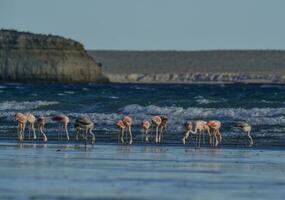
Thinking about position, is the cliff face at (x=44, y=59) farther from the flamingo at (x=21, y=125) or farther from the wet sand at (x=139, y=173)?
the wet sand at (x=139, y=173)

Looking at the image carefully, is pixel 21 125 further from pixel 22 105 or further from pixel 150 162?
pixel 22 105

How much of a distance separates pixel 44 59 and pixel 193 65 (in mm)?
49915

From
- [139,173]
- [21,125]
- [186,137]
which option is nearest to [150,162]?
[139,173]

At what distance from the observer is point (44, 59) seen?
13450 cm

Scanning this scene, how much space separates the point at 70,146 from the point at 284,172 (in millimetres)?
10256

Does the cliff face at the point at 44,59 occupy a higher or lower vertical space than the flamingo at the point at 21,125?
higher

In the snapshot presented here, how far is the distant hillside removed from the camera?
6556 inches

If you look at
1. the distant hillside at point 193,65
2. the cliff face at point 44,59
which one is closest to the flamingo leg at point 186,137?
the cliff face at point 44,59

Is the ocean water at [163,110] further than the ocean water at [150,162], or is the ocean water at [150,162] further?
the ocean water at [163,110]

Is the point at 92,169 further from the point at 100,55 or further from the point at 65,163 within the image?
the point at 100,55

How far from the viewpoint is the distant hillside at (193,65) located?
16652cm

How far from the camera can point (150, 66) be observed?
18188 centimetres

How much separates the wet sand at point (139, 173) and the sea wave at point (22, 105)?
22669 mm

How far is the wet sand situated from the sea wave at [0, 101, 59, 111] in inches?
892
